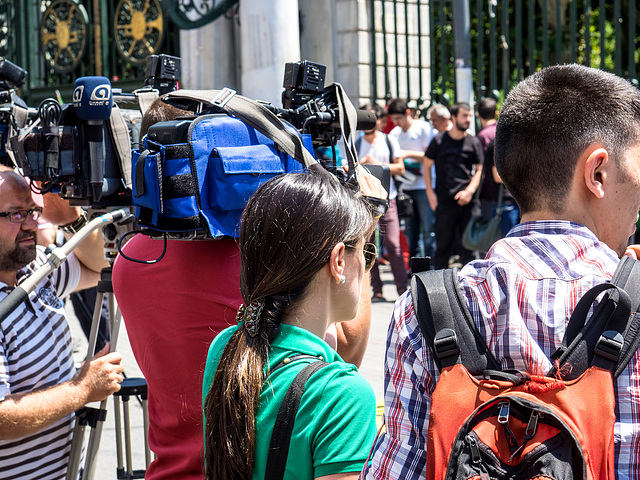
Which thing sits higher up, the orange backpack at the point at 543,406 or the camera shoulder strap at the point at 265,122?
the camera shoulder strap at the point at 265,122

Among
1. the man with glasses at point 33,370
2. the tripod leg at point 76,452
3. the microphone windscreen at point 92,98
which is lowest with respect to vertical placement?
the tripod leg at point 76,452

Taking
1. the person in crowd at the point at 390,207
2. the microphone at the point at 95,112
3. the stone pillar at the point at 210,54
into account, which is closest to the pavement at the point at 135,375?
the person in crowd at the point at 390,207

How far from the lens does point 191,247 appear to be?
2.05m

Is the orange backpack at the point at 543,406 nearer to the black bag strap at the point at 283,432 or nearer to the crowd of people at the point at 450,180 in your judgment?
Answer: the black bag strap at the point at 283,432

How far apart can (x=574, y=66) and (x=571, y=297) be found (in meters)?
0.44

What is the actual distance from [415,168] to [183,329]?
23.2ft

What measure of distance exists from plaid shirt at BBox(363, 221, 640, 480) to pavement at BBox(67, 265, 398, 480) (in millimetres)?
1801

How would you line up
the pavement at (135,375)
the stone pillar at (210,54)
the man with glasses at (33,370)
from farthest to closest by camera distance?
the stone pillar at (210,54) → the pavement at (135,375) → the man with glasses at (33,370)

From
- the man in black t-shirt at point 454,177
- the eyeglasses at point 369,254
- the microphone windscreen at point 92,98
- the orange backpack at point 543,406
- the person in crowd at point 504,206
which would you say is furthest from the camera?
the man in black t-shirt at point 454,177

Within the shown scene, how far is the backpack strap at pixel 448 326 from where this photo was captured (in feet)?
4.32

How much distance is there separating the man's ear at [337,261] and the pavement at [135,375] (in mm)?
1662

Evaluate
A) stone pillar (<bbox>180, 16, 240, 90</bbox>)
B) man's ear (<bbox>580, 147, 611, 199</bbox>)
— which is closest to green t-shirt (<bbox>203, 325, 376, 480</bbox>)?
man's ear (<bbox>580, 147, 611, 199</bbox>)

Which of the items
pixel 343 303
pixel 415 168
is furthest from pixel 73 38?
pixel 343 303

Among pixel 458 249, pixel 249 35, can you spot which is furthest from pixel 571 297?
pixel 458 249
